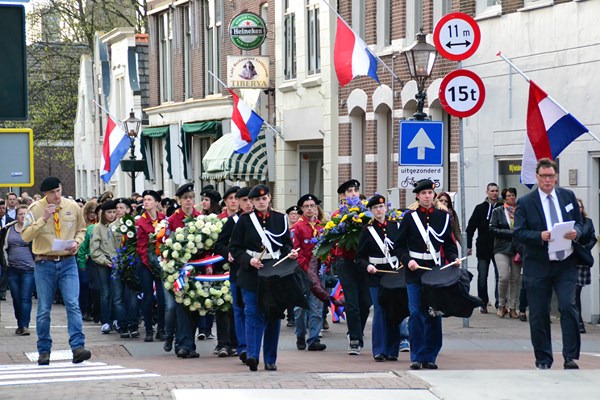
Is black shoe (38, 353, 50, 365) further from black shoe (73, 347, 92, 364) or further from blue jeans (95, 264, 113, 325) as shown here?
blue jeans (95, 264, 113, 325)

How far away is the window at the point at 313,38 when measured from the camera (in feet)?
103

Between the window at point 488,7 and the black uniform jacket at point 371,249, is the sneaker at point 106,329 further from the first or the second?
the window at point 488,7

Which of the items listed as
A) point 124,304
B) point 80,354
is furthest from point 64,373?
point 124,304

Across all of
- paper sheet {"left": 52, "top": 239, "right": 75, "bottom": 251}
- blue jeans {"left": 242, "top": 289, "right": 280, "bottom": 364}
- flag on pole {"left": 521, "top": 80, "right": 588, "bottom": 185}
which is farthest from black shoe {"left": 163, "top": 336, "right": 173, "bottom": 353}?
flag on pole {"left": 521, "top": 80, "right": 588, "bottom": 185}

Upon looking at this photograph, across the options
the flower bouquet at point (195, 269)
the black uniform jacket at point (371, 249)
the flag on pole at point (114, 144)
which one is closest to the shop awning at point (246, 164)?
the flag on pole at point (114, 144)

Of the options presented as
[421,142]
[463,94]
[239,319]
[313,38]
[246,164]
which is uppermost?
[313,38]

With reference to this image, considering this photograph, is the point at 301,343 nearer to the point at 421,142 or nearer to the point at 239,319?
the point at 239,319

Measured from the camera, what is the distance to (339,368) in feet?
46.9

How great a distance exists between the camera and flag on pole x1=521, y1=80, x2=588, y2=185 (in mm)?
17875

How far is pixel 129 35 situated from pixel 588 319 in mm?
33104

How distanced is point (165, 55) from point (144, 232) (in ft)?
93.1

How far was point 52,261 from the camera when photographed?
14.8 meters

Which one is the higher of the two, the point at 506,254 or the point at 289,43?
the point at 289,43

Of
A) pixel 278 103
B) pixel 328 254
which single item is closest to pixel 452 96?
pixel 328 254
